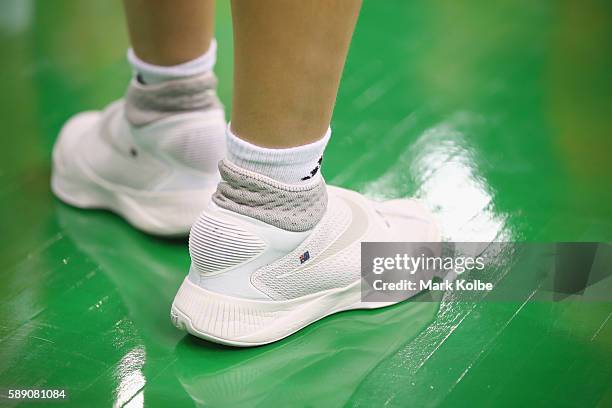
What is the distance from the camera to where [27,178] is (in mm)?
1550

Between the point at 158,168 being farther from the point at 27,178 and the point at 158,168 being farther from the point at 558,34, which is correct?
the point at 558,34

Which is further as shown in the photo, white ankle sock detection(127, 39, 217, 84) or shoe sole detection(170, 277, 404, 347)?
white ankle sock detection(127, 39, 217, 84)

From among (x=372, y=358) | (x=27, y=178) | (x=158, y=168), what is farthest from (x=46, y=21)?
(x=372, y=358)

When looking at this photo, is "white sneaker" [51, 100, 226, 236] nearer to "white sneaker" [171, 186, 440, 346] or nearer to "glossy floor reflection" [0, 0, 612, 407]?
"glossy floor reflection" [0, 0, 612, 407]

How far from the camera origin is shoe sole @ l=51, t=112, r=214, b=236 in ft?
4.57

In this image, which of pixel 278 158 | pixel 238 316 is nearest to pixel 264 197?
pixel 278 158

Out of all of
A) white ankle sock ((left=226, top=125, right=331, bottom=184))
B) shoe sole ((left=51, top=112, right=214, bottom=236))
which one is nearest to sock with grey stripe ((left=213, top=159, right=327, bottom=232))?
white ankle sock ((left=226, top=125, right=331, bottom=184))

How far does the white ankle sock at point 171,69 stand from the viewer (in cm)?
136

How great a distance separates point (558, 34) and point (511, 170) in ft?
1.94

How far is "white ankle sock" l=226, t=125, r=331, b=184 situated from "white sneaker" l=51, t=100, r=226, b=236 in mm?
286


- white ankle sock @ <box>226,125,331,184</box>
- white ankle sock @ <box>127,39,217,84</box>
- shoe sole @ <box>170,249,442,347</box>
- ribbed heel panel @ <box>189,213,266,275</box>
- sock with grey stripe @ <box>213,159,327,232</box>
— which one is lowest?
shoe sole @ <box>170,249,442,347</box>

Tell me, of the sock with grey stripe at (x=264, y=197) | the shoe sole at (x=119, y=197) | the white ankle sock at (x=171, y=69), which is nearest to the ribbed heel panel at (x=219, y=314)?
the sock with grey stripe at (x=264, y=197)

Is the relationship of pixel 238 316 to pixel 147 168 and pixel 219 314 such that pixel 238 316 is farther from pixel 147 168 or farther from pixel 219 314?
pixel 147 168

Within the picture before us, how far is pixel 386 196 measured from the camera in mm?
1481
